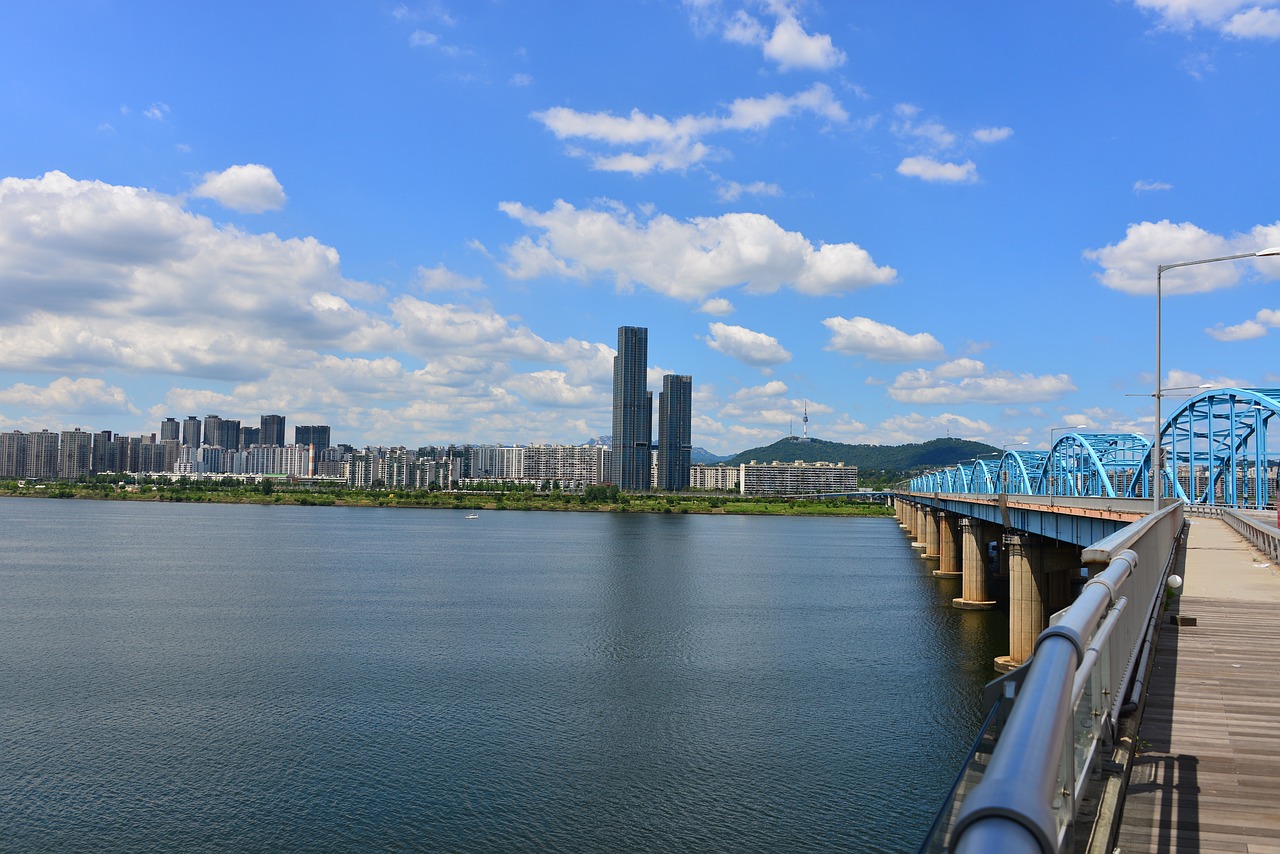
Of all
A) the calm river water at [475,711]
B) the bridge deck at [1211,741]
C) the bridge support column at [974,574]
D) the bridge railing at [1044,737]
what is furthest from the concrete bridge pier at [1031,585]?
the bridge railing at [1044,737]

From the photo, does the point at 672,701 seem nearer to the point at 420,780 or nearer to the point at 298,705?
the point at 420,780

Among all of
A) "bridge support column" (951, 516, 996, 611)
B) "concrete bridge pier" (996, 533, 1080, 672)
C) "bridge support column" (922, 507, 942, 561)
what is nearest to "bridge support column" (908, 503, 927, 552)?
"bridge support column" (922, 507, 942, 561)

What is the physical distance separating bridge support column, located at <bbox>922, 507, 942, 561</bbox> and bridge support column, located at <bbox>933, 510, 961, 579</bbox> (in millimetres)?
5590

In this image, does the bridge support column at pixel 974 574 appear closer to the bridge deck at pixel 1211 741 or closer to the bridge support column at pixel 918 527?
the bridge support column at pixel 918 527

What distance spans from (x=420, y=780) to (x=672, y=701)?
10.5 metres

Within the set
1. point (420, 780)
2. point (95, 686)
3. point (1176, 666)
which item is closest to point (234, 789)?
point (420, 780)

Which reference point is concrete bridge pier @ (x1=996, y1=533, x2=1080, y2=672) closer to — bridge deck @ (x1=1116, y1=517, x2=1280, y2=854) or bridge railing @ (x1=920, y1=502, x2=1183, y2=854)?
bridge deck @ (x1=1116, y1=517, x2=1280, y2=854)

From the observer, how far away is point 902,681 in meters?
36.5

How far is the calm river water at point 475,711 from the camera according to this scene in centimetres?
2266

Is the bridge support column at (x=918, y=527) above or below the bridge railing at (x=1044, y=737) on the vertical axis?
below

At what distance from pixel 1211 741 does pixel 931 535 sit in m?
97.5

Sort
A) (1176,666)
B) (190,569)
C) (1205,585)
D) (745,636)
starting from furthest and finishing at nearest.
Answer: (190,569), (745,636), (1205,585), (1176,666)

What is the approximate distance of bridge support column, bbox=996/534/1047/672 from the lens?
41094 millimetres

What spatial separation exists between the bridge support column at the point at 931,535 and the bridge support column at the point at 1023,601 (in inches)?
1969
